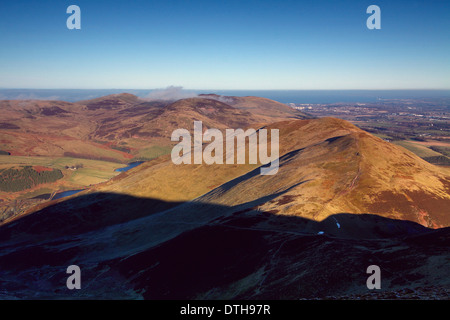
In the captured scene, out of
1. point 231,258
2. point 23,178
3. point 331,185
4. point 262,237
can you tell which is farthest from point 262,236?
point 23,178

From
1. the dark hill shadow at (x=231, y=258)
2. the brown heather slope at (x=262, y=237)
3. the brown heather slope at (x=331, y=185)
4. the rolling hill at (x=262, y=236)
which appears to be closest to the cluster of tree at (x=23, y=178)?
the rolling hill at (x=262, y=236)

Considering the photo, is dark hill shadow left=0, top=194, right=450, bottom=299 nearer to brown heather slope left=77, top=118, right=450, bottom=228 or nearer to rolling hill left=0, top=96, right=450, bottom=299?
rolling hill left=0, top=96, right=450, bottom=299

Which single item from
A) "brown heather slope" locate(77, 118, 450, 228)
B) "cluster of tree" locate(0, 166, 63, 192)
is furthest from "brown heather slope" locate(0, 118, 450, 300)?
"cluster of tree" locate(0, 166, 63, 192)

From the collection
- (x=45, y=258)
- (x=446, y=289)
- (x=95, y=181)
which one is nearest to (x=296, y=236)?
(x=446, y=289)

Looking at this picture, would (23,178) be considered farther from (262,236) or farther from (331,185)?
(331,185)

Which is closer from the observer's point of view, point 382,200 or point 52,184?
point 382,200
